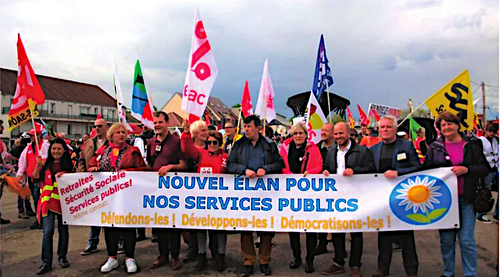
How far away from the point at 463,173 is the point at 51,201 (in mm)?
5179

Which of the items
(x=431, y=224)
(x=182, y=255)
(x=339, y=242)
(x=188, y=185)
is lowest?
(x=182, y=255)

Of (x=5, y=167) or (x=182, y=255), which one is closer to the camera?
(x=182, y=255)

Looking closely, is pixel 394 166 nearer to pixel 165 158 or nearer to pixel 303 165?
pixel 303 165

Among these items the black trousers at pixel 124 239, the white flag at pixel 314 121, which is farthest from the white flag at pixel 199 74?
the white flag at pixel 314 121

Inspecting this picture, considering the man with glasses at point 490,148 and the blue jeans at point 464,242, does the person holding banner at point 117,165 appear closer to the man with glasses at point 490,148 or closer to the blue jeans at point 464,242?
the blue jeans at point 464,242

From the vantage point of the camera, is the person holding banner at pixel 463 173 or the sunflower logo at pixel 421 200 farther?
the sunflower logo at pixel 421 200

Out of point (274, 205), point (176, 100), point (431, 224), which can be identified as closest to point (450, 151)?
point (431, 224)

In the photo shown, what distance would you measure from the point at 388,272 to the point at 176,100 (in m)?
63.8

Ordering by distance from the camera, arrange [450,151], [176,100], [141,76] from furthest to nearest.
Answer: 1. [176,100]
2. [141,76]
3. [450,151]

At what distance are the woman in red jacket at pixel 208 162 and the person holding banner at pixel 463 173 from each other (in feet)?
8.98

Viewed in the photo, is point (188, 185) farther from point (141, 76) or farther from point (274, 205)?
point (141, 76)

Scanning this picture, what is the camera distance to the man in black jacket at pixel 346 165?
4.77m

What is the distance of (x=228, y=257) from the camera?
225 inches

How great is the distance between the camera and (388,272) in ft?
15.9
